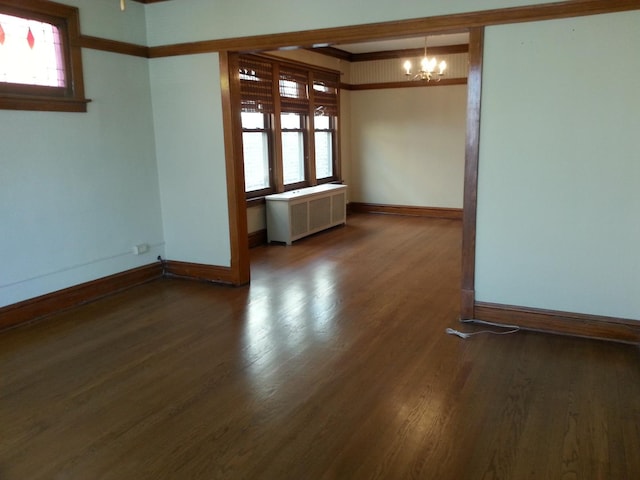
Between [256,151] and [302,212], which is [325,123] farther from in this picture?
[302,212]

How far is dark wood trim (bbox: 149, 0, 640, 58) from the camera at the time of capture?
3.43 meters

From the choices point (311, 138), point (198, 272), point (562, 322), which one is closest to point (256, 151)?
point (311, 138)

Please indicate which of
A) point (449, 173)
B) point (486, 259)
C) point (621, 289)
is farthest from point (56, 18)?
point (449, 173)

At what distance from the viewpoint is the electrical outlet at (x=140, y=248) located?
16.9 ft

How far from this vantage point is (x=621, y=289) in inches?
142

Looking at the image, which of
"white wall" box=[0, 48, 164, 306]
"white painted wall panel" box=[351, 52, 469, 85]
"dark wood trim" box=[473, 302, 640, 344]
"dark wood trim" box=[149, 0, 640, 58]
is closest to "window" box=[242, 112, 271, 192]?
"white wall" box=[0, 48, 164, 306]

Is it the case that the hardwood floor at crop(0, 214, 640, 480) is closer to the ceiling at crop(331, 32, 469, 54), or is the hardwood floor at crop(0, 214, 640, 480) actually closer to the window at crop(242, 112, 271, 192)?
the window at crop(242, 112, 271, 192)

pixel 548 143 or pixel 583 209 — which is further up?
pixel 548 143

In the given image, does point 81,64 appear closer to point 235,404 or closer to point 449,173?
point 235,404

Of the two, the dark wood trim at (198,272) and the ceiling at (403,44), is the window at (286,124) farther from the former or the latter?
the dark wood trim at (198,272)

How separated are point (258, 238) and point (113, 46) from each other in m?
3.10

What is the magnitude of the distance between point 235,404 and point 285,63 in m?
5.61

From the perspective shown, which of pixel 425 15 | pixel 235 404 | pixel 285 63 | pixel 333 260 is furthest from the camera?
pixel 285 63

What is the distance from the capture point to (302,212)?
728 centimetres
